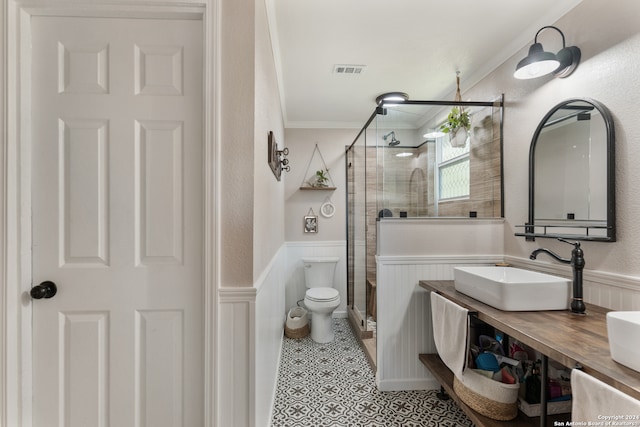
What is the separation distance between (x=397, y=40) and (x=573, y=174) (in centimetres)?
139

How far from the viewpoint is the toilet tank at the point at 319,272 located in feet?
10.9

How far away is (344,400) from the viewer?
1.94 metres

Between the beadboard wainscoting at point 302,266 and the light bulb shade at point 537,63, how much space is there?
8.15ft

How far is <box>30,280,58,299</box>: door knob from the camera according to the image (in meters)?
1.13

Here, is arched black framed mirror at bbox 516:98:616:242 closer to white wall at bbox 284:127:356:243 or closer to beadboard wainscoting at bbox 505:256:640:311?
beadboard wainscoting at bbox 505:256:640:311

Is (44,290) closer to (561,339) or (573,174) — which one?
(561,339)

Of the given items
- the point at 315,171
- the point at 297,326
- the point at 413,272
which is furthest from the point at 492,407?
the point at 315,171

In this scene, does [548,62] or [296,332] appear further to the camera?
[296,332]

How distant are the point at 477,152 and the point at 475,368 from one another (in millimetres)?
1586

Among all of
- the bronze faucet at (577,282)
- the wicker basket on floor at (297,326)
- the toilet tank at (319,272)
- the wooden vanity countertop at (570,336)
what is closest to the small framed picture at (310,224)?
the toilet tank at (319,272)

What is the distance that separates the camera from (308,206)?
3600mm

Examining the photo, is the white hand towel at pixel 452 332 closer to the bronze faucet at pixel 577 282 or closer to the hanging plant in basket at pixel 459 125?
the bronze faucet at pixel 577 282

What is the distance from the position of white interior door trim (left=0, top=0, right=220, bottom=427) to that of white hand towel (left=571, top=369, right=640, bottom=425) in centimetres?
127

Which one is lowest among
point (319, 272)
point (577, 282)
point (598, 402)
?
point (319, 272)
